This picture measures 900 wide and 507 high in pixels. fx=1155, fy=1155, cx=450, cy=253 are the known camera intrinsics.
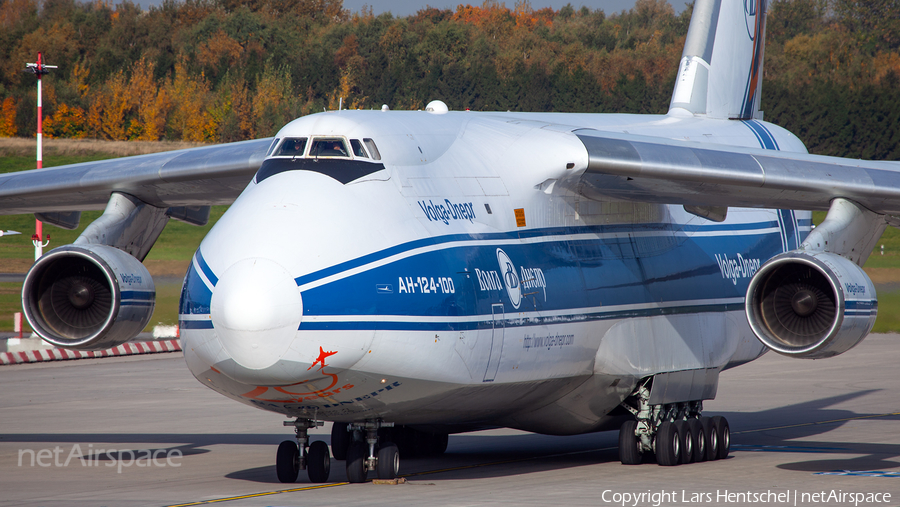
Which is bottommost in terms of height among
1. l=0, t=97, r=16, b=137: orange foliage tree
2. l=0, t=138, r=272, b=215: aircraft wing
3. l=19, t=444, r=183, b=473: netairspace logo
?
l=19, t=444, r=183, b=473: netairspace logo

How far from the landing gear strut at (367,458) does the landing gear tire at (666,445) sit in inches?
133

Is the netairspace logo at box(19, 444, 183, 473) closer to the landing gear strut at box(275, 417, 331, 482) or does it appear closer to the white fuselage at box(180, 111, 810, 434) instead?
the landing gear strut at box(275, 417, 331, 482)

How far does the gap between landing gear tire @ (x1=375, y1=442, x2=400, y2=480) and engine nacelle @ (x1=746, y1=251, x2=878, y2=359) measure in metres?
3.56

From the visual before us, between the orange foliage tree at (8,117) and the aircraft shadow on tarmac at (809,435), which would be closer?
the aircraft shadow on tarmac at (809,435)

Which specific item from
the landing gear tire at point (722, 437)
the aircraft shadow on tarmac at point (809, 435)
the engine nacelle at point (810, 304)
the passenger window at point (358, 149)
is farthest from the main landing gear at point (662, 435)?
the passenger window at point (358, 149)

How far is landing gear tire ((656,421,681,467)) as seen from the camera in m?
12.4

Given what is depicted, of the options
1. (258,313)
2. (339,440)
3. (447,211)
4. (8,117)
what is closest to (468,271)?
(447,211)

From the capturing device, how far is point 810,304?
10.9m

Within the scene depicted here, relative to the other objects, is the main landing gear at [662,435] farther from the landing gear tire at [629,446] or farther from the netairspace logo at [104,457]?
the netairspace logo at [104,457]

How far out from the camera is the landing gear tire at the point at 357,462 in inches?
408

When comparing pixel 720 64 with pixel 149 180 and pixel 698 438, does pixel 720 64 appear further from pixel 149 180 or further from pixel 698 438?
pixel 149 180

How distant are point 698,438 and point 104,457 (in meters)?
6.84

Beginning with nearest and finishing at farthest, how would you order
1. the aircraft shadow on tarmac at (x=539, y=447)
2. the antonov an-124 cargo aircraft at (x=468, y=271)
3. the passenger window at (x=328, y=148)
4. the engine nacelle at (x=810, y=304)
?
the antonov an-124 cargo aircraft at (x=468, y=271) → the passenger window at (x=328, y=148) → the engine nacelle at (x=810, y=304) → the aircraft shadow on tarmac at (x=539, y=447)

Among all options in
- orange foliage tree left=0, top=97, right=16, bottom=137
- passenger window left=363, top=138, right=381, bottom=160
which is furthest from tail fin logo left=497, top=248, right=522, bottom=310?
orange foliage tree left=0, top=97, right=16, bottom=137
